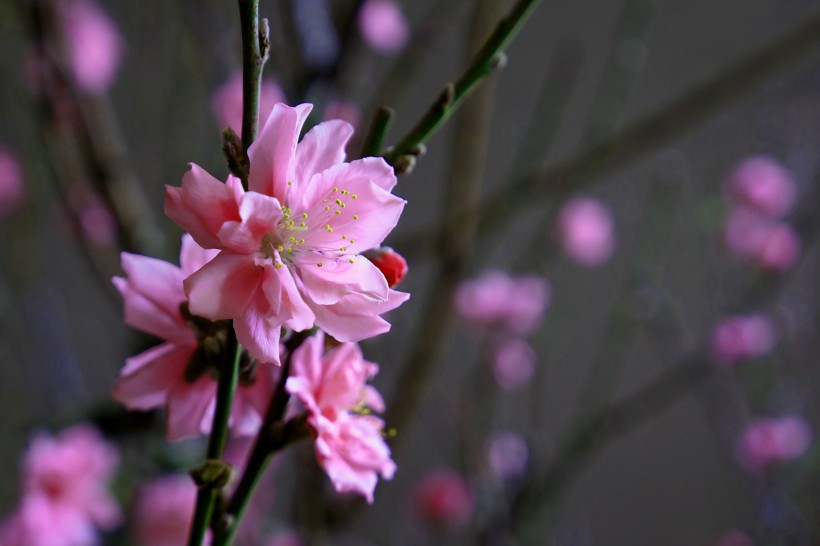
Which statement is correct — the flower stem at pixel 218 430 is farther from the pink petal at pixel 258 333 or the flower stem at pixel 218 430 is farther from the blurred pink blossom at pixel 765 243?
the blurred pink blossom at pixel 765 243

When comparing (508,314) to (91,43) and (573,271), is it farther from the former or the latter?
(91,43)

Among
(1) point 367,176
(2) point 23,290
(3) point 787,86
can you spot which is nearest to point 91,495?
(2) point 23,290

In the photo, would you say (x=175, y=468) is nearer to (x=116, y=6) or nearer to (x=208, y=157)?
(x=208, y=157)

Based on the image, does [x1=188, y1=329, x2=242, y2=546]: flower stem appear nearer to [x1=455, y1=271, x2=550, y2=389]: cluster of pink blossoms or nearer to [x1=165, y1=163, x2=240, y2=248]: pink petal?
[x1=165, y1=163, x2=240, y2=248]: pink petal

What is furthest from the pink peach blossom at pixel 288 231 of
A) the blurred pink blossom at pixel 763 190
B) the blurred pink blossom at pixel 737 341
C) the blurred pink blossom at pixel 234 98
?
the blurred pink blossom at pixel 763 190

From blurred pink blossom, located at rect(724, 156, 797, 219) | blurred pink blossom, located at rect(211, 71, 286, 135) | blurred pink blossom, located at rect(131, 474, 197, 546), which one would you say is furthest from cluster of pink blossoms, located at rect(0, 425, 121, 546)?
blurred pink blossom, located at rect(724, 156, 797, 219)
